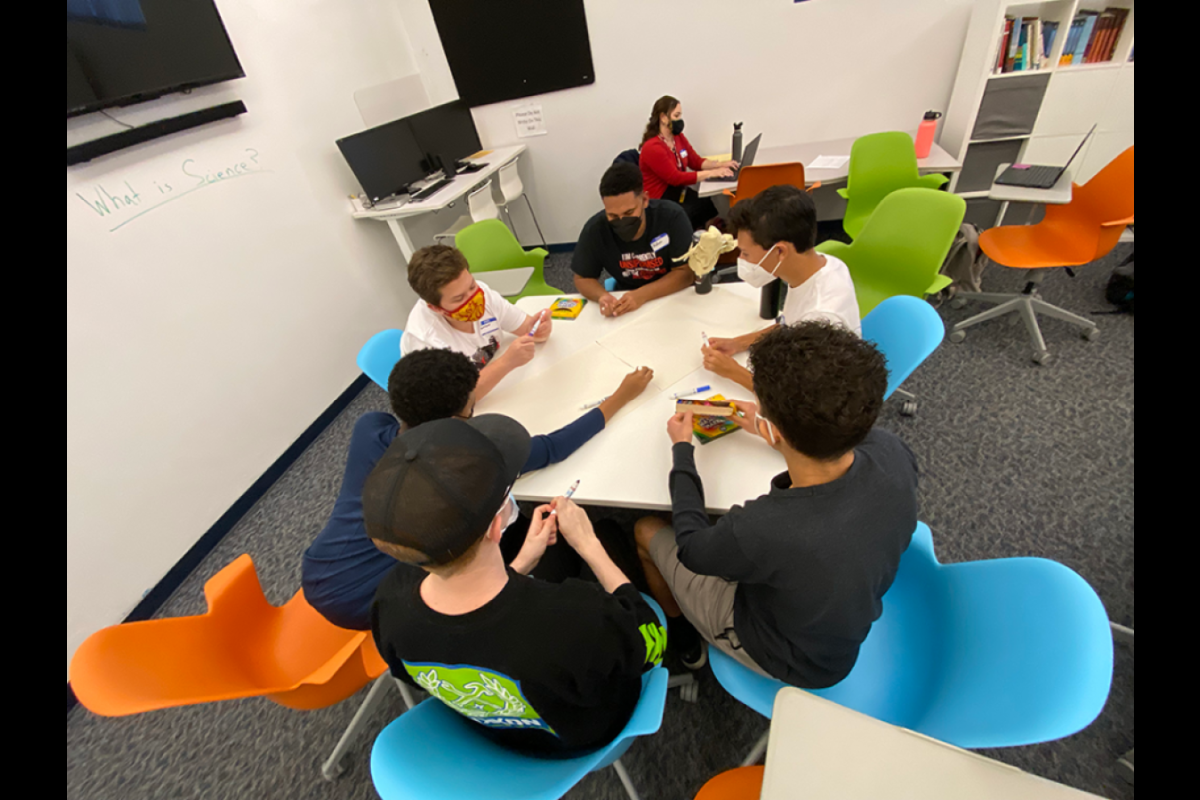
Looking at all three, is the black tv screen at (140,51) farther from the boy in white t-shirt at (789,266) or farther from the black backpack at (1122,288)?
the black backpack at (1122,288)

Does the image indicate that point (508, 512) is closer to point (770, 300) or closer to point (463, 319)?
point (463, 319)

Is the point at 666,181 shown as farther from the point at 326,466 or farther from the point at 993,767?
the point at 993,767

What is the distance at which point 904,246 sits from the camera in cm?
206

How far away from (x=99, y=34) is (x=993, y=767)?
3722 millimetres

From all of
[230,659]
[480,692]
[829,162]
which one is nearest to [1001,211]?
[829,162]

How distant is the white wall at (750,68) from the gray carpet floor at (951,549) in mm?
1973

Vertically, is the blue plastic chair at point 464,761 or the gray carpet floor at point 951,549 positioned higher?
the blue plastic chair at point 464,761

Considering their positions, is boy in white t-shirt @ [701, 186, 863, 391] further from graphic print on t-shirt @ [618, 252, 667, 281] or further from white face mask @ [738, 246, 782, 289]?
graphic print on t-shirt @ [618, 252, 667, 281]

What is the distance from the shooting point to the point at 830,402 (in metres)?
0.85

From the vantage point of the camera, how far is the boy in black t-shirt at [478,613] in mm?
739

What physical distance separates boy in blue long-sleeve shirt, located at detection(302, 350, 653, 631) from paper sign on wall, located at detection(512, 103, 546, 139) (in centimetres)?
355

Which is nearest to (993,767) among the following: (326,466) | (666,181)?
(326,466)

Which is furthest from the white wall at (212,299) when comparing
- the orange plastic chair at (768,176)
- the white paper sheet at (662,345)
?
the orange plastic chair at (768,176)
